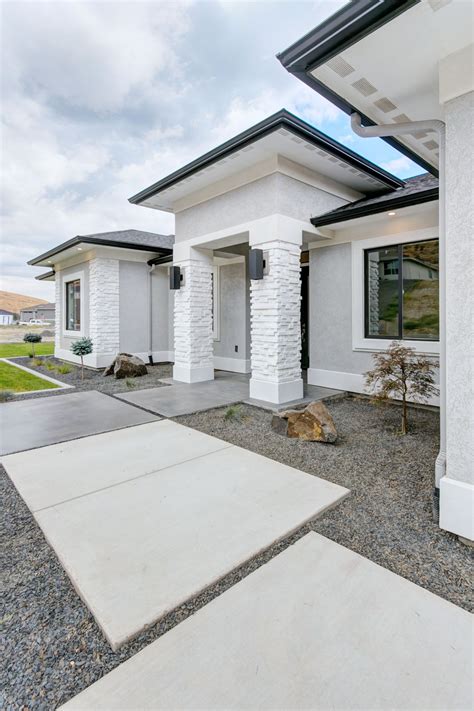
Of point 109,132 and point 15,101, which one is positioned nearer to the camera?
point 15,101

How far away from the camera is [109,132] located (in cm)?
1333

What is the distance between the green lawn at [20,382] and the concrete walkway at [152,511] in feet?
14.7

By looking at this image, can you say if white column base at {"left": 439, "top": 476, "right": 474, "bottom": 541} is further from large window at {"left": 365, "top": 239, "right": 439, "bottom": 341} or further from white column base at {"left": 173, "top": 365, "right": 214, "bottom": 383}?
white column base at {"left": 173, "top": 365, "right": 214, "bottom": 383}

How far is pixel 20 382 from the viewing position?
8867mm

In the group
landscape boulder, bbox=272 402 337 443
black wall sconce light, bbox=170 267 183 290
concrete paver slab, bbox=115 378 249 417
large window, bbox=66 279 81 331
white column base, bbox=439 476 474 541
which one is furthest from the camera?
large window, bbox=66 279 81 331

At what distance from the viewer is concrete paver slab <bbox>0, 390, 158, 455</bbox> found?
4.80m

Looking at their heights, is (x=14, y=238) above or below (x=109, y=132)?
above

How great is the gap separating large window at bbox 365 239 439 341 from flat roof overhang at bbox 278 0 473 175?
10.8 ft

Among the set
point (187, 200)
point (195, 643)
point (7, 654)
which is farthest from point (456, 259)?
point (187, 200)

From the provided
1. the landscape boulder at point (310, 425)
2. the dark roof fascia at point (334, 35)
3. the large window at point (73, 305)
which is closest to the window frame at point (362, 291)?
the landscape boulder at point (310, 425)

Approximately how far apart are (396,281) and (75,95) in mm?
10742

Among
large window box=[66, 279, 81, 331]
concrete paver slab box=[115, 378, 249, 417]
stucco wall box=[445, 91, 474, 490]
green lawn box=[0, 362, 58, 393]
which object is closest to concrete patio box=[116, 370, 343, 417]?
concrete paver slab box=[115, 378, 249, 417]

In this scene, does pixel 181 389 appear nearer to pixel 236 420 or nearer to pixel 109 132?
pixel 236 420

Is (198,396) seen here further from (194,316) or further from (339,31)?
(339,31)
